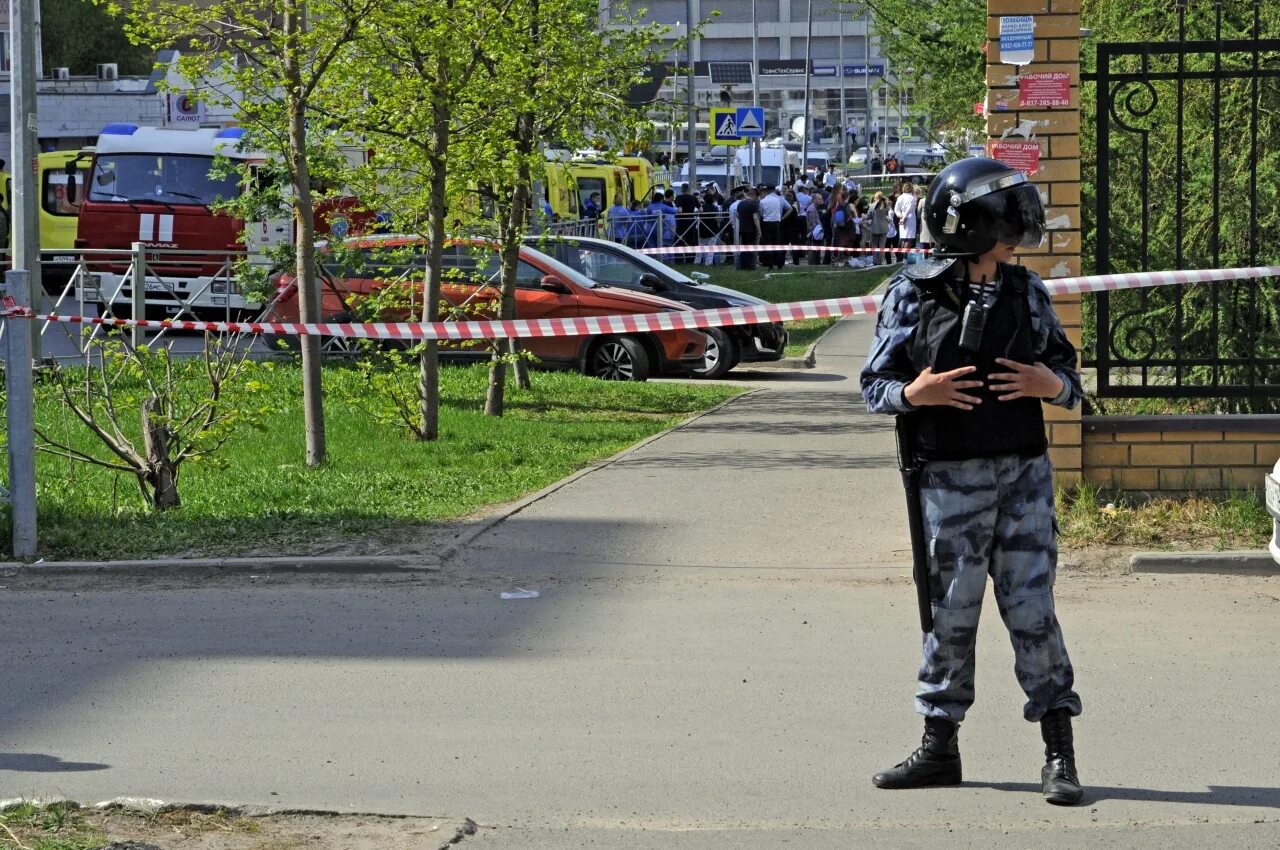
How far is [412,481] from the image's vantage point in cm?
1054

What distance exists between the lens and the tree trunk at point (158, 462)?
9.55 metres

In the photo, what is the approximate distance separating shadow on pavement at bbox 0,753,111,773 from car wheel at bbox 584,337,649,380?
12.4 metres

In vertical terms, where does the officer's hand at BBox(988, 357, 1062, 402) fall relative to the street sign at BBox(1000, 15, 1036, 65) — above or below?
below

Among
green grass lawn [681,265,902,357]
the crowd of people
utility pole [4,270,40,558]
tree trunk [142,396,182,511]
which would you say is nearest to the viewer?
utility pole [4,270,40,558]

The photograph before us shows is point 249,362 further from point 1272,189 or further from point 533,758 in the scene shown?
point 1272,189

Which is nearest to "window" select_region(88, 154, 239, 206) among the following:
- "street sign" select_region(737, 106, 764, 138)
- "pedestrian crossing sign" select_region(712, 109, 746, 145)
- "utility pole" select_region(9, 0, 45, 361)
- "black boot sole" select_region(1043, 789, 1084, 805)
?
"utility pole" select_region(9, 0, 45, 361)

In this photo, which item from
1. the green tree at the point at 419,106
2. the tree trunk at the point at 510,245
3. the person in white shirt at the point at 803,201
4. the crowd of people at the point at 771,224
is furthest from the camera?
the person in white shirt at the point at 803,201

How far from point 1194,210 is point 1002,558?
19.2 feet

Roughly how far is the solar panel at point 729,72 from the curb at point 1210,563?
5978cm

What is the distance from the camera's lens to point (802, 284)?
29734 millimetres

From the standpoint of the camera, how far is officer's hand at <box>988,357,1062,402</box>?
190 inches

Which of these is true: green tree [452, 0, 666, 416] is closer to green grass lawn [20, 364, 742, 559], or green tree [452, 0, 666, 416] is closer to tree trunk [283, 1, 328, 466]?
green grass lawn [20, 364, 742, 559]

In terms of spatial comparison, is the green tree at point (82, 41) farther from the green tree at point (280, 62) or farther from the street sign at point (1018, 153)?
the street sign at point (1018, 153)

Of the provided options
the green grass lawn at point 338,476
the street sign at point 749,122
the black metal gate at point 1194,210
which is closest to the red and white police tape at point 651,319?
the black metal gate at point 1194,210
